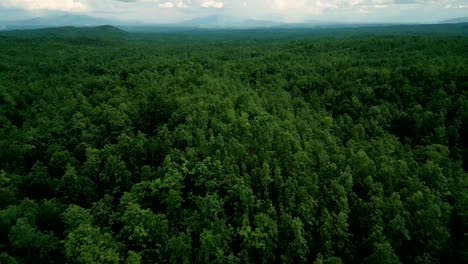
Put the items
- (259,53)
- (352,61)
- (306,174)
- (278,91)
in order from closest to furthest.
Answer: (306,174), (278,91), (352,61), (259,53)

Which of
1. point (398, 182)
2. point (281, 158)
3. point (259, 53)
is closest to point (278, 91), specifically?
point (281, 158)

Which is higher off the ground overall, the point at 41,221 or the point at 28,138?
the point at 28,138

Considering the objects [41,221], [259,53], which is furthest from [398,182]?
[259,53]

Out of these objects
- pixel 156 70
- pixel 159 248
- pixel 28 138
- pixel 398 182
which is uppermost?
pixel 156 70

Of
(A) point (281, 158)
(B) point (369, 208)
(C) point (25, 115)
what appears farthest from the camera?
(C) point (25, 115)

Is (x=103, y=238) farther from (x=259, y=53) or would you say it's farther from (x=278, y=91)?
(x=259, y=53)

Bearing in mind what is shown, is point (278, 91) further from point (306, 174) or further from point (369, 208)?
point (369, 208)

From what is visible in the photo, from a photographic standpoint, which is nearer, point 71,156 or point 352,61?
point 71,156
